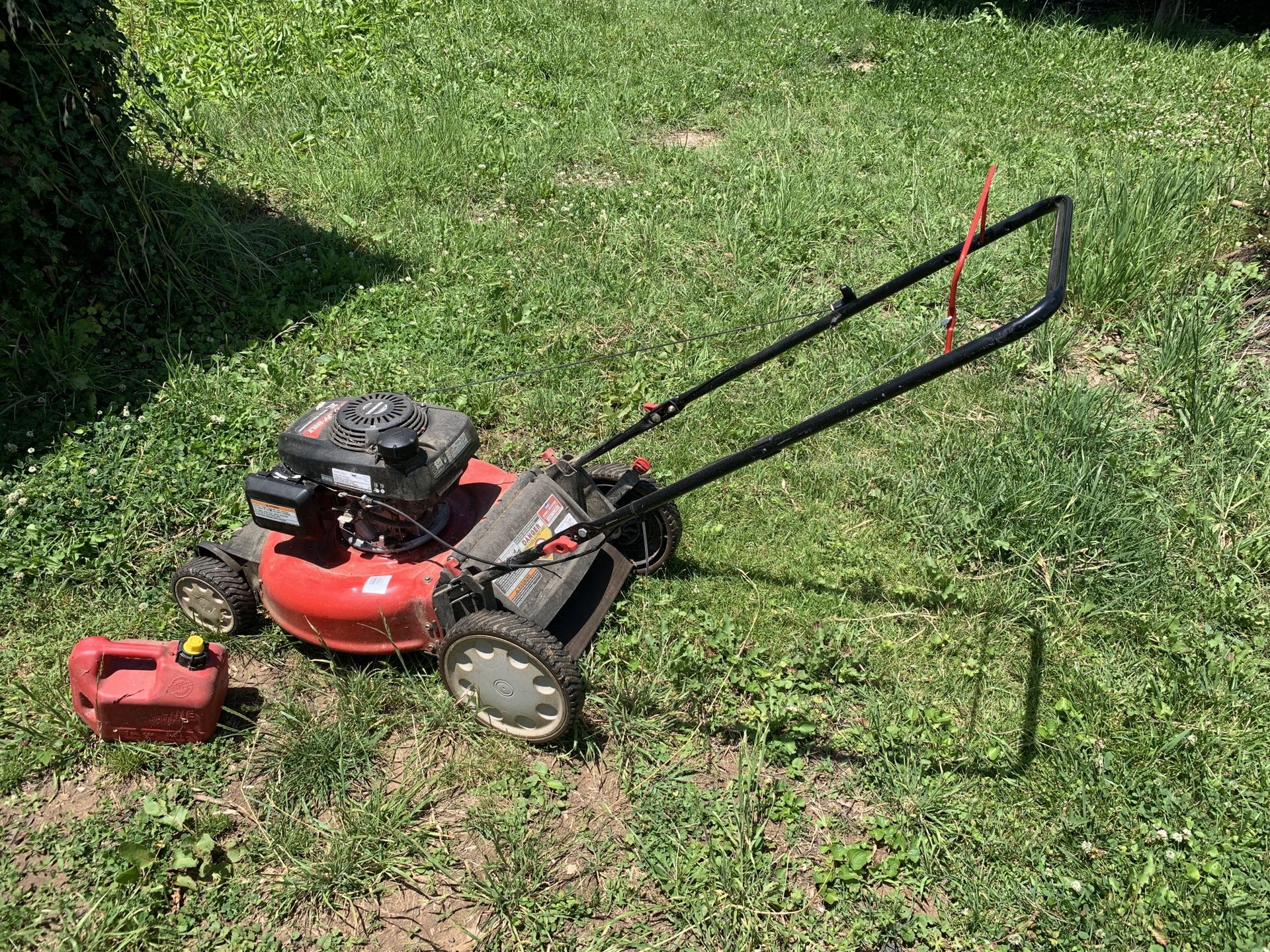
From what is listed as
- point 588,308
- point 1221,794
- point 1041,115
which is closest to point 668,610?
point 1221,794

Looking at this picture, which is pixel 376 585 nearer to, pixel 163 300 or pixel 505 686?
pixel 505 686

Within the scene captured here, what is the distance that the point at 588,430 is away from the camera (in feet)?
14.6

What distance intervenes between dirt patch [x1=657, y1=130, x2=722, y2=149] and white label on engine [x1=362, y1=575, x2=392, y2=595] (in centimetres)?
478

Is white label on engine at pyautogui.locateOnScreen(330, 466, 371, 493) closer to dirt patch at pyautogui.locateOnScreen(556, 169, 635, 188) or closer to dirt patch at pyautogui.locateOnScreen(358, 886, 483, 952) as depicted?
dirt patch at pyautogui.locateOnScreen(358, 886, 483, 952)

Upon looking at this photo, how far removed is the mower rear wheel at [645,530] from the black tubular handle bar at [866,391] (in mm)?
165

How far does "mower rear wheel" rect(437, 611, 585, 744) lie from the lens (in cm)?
280

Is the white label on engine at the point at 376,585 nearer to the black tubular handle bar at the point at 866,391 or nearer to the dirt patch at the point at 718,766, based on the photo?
the black tubular handle bar at the point at 866,391

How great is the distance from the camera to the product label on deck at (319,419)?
3135 mm

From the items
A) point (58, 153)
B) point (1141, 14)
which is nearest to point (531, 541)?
point (58, 153)

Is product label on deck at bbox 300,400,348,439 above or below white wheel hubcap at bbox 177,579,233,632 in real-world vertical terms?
above

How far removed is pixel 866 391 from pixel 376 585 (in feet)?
5.46

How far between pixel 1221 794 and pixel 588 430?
9.10 ft

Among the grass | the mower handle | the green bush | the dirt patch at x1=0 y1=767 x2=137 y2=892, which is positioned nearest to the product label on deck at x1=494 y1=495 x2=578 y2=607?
the mower handle

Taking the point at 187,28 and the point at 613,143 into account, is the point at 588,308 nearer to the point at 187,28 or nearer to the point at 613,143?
the point at 613,143
